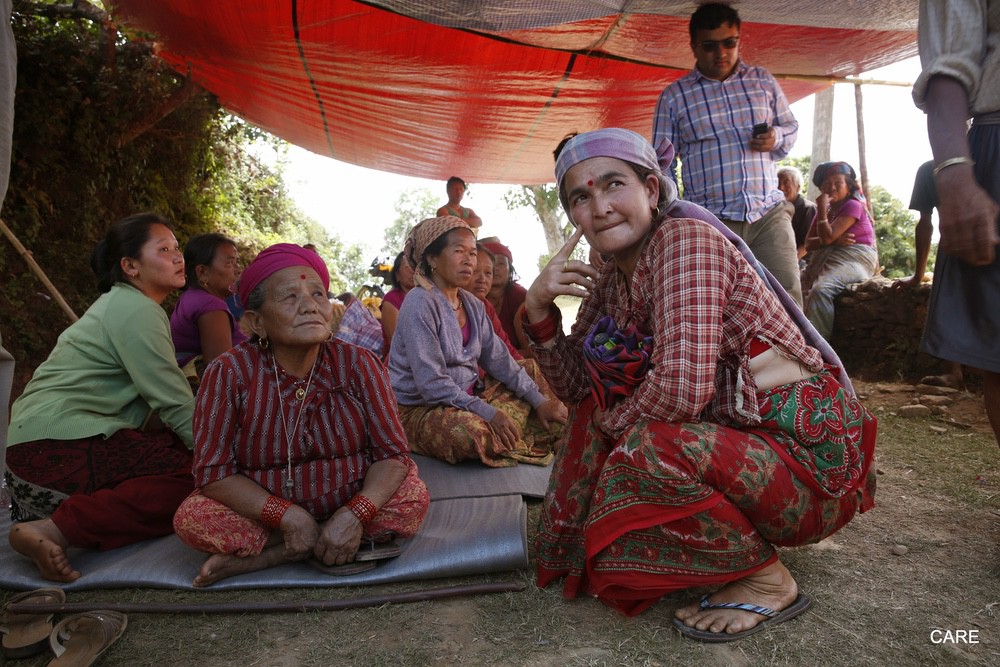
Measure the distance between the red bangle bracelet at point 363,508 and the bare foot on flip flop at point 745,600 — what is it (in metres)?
1.07

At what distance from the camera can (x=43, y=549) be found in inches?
92.1

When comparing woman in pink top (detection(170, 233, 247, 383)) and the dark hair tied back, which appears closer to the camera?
the dark hair tied back

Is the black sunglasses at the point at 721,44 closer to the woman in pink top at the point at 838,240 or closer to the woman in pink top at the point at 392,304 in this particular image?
the woman in pink top at the point at 392,304

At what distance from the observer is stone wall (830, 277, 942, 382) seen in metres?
5.49

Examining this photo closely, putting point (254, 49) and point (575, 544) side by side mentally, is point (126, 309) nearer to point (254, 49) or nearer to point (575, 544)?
point (575, 544)

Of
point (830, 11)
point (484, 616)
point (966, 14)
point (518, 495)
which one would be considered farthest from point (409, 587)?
point (830, 11)

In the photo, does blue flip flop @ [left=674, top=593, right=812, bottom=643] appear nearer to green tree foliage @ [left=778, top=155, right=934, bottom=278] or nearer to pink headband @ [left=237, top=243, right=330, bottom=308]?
pink headband @ [left=237, top=243, right=330, bottom=308]

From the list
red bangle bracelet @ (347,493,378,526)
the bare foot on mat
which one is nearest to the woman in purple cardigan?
red bangle bracelet @ (347,493,378,526)

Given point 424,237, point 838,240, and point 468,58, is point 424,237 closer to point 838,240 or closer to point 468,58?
point 468,58

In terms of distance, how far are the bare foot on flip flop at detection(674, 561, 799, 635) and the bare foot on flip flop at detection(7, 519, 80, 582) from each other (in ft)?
6.80

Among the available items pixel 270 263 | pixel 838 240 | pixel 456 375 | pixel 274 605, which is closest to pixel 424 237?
pixel 456 375

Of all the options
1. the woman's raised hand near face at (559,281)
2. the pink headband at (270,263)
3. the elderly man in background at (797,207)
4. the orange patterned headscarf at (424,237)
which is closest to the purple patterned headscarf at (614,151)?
the woman's raised hand near face at (559,281)

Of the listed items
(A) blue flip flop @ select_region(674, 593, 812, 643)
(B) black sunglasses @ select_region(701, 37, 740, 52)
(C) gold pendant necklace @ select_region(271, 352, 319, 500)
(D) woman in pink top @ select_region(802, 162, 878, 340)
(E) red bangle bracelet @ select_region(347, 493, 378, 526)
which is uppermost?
(B) black sunglasses @ select_region(701, 37, 740, 52)

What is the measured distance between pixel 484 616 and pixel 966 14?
224 centimetres
